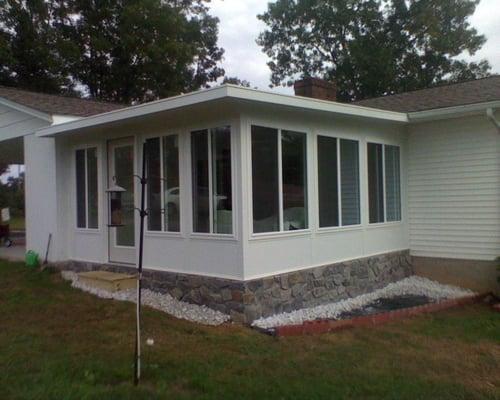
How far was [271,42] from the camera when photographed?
30.2 metres

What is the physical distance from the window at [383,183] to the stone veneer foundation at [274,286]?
753mm

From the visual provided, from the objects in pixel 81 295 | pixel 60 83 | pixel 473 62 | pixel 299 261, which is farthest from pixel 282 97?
pixel 473 62

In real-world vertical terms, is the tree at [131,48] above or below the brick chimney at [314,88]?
above

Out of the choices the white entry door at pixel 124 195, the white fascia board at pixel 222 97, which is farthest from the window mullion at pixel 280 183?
the white entry door at pixel 124 195

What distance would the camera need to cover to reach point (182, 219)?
7.02 meters

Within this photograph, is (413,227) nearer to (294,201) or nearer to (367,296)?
(367,296)

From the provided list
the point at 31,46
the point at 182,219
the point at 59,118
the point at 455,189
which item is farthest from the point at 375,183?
the point at 31,46

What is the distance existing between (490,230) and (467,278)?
2.94 feet

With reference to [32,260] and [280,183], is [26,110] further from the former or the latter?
[280,183]

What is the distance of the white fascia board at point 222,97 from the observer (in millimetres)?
5676

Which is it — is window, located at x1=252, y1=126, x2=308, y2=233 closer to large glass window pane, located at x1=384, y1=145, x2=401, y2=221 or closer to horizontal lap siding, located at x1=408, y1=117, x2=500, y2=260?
large glass window pane, located at x1=384, y1=145, x2=401, y2=221

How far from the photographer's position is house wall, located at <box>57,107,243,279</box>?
6.36 metres

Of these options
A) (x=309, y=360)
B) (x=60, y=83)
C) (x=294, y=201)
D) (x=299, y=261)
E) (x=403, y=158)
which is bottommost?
(x=309, y=360)

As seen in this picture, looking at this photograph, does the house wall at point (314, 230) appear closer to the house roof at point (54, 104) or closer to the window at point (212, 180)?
the window at point (212, 180)
